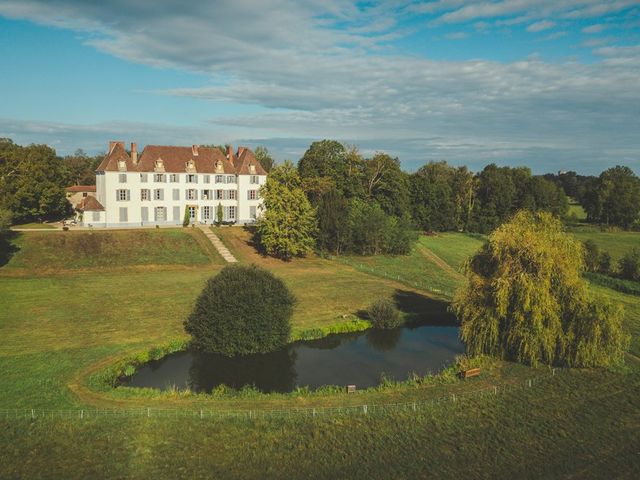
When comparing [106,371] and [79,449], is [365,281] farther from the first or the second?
[79,449]

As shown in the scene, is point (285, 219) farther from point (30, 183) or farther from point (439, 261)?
point (30, 183)

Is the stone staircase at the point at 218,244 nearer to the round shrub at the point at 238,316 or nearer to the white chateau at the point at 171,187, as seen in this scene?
the white chateau at the point at 171,187

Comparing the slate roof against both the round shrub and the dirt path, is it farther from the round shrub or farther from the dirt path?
the round shrub

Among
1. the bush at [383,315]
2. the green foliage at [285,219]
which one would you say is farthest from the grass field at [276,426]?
the green foliage at [285,219]

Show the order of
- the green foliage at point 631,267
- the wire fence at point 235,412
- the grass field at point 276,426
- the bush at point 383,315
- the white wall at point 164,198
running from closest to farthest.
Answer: the grass field at point 276,426
the wire fence at point 235,412
the bush at point 383,315
the green foliage at point 631,267
the white wall at point 164,198

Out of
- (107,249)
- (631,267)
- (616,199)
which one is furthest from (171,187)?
(616,199)

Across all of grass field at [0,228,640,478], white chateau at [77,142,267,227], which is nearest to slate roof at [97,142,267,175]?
white chateau at [77,142,267,227]

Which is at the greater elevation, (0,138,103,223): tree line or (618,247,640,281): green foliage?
(0,138,103,223): tree line

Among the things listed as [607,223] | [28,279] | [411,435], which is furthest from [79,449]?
[607,223]
